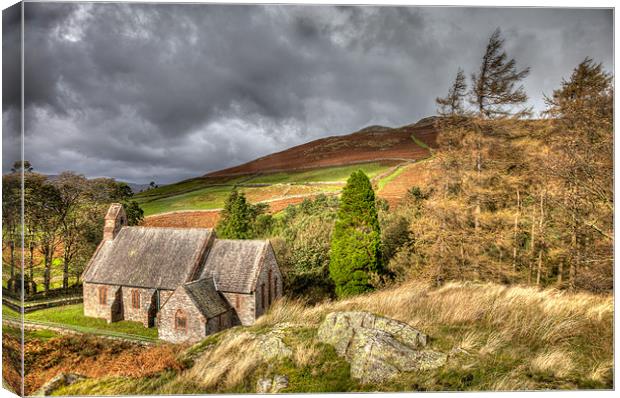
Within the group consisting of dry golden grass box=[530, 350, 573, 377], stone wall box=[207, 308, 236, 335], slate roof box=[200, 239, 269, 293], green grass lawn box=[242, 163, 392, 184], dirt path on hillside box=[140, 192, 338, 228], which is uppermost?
green grass lawn box=[242, 163, 392, 184]

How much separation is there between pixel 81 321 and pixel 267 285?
12.5 ft

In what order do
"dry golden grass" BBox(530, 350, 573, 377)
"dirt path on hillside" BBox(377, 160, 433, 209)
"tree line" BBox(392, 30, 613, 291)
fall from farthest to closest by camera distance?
"dirt path on hillside" BBox(377, 160, 433, 209) < "tree line" BBox(392, 30, 613, 291) < "dry golden grass" BBox(530, 350, 573, 377)

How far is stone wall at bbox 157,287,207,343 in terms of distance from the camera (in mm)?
7441

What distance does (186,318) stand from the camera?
25.1 feet

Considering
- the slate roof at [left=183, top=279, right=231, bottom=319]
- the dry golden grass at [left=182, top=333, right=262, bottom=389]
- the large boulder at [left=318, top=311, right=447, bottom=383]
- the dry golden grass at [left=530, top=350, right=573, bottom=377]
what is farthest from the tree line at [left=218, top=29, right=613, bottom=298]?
the dry golden grass at [left=182, top=333, right=262, bottom=389]

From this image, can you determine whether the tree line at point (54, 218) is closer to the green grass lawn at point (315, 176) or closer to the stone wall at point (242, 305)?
the stone wall at point (242, 305)

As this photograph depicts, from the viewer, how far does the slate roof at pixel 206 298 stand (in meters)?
7.81

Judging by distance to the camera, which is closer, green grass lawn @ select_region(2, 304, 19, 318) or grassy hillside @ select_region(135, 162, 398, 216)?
green grass lawn @ select_region(2, 304, 19, 318)

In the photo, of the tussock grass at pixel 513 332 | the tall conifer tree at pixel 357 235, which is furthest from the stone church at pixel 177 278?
the tussock grass at pixel 513 332

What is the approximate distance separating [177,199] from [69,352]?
4054 millimetres

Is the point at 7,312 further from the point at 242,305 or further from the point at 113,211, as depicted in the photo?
the point at 113,211

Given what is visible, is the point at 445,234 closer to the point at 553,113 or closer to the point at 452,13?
the point at 553,113

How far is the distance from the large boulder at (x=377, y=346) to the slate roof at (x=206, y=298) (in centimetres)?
350

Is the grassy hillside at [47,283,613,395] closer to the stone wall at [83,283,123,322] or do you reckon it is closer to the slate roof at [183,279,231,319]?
the slate roof at [183,279,231,319]
